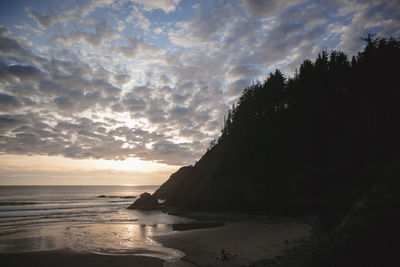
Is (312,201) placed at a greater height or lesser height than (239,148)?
lesser

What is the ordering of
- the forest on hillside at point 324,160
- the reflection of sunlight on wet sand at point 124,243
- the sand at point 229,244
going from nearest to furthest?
the forest on hillside at point 324,160 → the sand at point 229,244 → the reflection of sunlight on wet sand at point 124,243

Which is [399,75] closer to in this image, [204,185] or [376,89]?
[376,89]

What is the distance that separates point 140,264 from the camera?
15.3m

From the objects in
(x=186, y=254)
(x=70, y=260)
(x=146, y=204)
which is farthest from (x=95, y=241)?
(x=146, y=204)

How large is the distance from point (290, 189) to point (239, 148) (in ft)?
43.3

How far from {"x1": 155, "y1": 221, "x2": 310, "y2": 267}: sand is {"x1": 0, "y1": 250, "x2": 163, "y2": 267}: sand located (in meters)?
3.37

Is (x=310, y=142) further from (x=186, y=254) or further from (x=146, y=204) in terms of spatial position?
(x=146, y=204)

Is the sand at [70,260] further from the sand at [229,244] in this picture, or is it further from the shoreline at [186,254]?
the sand at [229,244]

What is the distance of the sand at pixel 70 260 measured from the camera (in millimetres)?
15602

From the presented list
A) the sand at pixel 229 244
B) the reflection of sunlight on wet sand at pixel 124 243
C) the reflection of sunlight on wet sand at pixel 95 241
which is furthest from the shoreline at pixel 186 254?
the reflection of sunlight on wet sand at pixel 95 241

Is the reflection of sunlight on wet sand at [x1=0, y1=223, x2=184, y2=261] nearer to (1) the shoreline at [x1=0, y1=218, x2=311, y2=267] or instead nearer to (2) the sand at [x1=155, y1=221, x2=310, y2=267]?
(1) the shoreline at [x1=0, y1=218, x2=311, y2=267]

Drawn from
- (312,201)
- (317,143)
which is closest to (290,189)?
(312,201)

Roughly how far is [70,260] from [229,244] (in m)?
12.6

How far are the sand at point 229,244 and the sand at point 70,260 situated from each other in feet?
11.0
